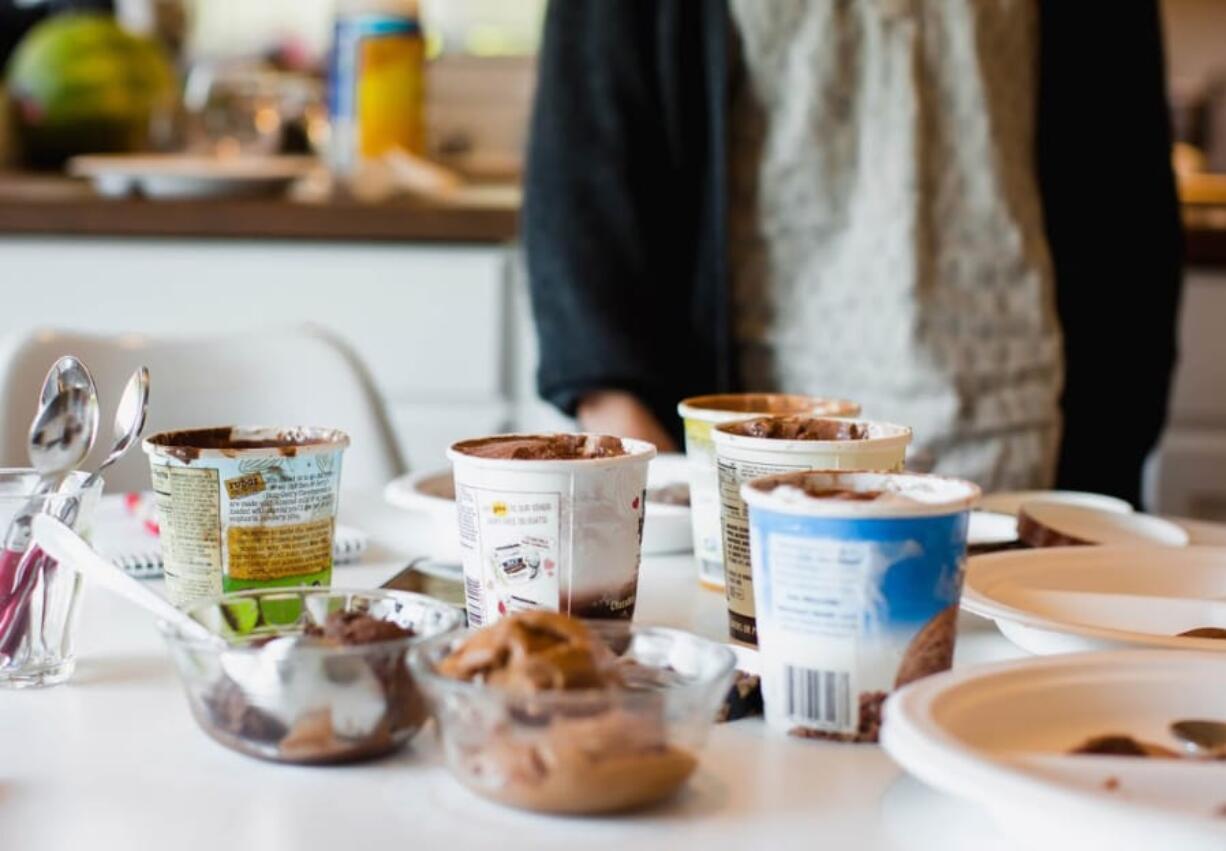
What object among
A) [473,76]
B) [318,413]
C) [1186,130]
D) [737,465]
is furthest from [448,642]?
[473,76]

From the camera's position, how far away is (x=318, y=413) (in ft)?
4.61

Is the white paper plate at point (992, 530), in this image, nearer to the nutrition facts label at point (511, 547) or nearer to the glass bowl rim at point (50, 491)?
the nutrition facts label at point (511, 547)

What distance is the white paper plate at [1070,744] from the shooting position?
0.46 m

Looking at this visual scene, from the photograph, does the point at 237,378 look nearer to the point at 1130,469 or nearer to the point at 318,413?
the point at 318,413

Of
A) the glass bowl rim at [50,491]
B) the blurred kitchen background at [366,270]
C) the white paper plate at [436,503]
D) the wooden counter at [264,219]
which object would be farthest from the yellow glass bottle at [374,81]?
the glass bowl rim at [50,491]

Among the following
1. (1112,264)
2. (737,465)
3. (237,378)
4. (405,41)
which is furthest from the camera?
(405,41)

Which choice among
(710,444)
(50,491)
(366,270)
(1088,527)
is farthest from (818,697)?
(366,270)

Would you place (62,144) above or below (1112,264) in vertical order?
above

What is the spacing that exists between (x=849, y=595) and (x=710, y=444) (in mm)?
270

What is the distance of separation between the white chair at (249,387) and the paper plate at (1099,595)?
26.1 inches

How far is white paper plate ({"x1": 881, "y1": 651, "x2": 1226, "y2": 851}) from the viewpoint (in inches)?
18.0

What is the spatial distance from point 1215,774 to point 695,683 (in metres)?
0.17

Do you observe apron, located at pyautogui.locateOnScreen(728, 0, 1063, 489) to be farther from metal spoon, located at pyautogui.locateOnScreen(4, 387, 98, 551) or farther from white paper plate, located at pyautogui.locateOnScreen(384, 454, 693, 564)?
metal spoon, located at pyautogui.locateOnScreen(4, 387, 98, 551)

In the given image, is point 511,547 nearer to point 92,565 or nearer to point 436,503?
point 92,565
